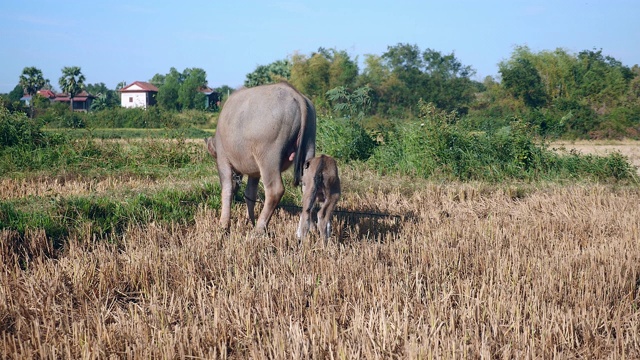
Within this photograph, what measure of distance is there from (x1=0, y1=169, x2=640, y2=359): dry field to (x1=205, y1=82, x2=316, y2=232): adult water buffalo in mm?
681

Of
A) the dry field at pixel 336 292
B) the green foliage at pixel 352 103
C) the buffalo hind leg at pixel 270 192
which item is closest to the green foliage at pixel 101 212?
the dry field at pixel 336 292

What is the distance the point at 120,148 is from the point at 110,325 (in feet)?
35.0

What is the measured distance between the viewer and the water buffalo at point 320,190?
6258 millimetres

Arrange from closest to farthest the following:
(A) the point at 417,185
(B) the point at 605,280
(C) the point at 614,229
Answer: (B) the point at 605,280 → (C) the point at 614,229 → (A) the point at 417,185

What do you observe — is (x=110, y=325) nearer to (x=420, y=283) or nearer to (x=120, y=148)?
(x=420, y=283)

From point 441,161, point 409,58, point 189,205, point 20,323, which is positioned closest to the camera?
point 20,323

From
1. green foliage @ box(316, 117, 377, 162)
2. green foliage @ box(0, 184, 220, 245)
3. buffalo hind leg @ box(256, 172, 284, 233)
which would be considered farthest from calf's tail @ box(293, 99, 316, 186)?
green foliage @ box(316, 117, 377, 162)

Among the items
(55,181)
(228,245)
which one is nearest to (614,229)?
(228,245)

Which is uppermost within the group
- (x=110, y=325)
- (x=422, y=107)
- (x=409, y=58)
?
(x=409, y=58)

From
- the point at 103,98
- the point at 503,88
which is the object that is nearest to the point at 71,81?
the point at 103,98

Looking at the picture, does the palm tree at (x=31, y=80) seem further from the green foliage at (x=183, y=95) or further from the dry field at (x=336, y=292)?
the dry field at (x=336, y=292)

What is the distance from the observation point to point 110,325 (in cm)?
429

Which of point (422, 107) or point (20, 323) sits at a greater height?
point (422, 107)

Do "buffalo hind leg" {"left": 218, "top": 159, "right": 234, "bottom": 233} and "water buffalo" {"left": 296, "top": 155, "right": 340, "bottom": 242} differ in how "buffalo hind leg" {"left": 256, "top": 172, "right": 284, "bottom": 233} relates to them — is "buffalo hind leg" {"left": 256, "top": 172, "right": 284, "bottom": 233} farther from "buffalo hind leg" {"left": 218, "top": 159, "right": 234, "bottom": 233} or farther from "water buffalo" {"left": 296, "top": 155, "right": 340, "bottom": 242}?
"buffalo hind leg" {"left": 218, "top": 159, "right": 234, "bottom": 233}
